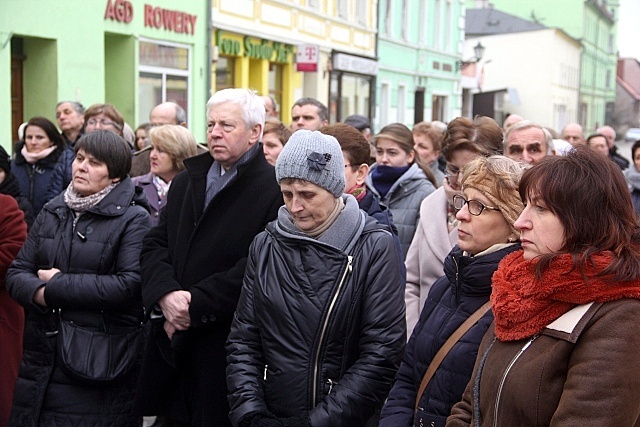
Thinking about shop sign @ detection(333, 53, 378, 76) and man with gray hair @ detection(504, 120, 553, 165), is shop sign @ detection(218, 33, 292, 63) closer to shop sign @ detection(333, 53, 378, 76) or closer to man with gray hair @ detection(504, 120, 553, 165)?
shop sign @ detection(333, 53, 378, 76)

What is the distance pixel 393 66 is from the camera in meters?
29.9

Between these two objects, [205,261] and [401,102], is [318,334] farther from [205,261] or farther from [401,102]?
[401,102]

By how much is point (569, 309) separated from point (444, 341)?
757 mm

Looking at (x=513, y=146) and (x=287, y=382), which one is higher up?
(x=513, y=146)

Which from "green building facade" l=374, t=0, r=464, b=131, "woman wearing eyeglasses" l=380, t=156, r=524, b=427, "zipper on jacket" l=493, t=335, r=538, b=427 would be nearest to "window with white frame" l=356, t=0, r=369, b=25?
"green building facade" l=374, t=0, r=464, b=131

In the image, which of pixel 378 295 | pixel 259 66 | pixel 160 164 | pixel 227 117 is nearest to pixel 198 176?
pixel 227 117

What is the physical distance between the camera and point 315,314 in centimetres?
350

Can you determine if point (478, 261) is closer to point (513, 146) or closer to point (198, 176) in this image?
point (198, 176)

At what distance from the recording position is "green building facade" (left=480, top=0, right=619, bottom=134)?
6838 centimetres

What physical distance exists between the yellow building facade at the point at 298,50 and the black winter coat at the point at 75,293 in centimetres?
1276

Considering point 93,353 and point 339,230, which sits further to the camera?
point 93,353

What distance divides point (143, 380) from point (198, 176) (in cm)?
102

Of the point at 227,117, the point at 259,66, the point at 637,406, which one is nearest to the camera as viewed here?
the point at 637,406

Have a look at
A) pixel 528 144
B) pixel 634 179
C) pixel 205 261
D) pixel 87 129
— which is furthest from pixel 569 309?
pixel 87 129
